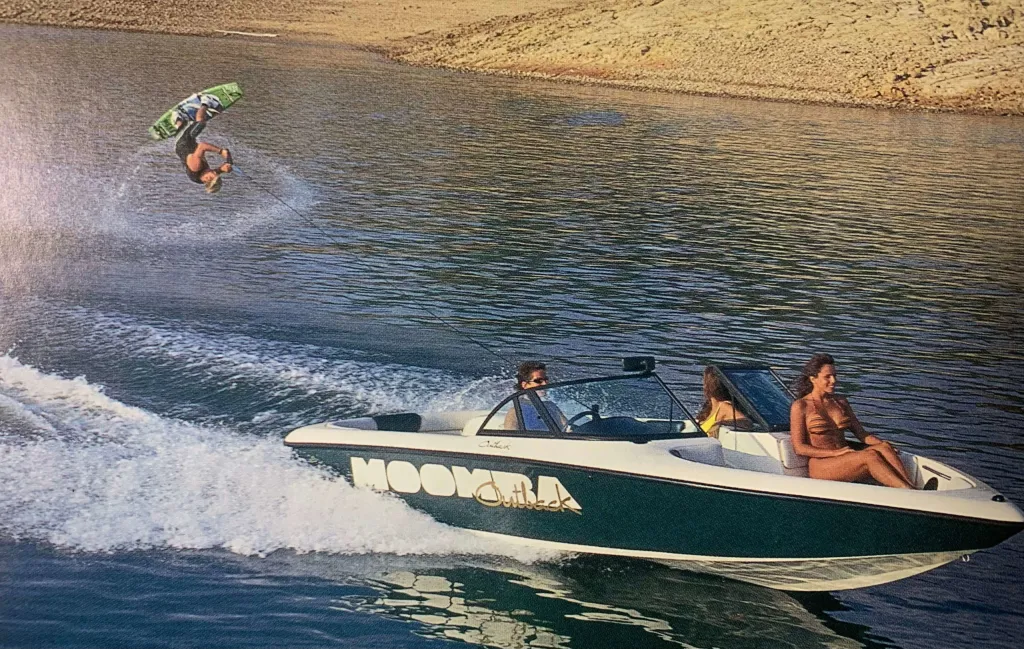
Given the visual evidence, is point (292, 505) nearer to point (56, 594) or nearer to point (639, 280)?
point (56, 594)

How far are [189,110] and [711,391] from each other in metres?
11.4

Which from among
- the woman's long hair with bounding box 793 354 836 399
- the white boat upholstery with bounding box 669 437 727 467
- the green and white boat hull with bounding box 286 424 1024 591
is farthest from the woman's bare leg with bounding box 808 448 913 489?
the white boat upholstery with bounding box 669 437 727 467

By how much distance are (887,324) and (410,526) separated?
11.9 m

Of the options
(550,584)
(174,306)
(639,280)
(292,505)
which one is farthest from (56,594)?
(639,280)

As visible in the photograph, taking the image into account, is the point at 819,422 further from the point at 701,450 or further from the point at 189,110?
the point at 189,110

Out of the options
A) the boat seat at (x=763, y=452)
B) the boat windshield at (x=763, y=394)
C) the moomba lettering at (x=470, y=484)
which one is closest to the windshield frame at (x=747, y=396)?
the boat windshield at (x=763, y=394)

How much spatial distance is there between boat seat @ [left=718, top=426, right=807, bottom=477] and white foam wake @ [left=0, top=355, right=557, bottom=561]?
2.17m

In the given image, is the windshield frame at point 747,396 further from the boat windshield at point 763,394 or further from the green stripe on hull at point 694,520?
the green stripe on hull at point 694,520

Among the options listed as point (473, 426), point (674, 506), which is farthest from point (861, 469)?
point (473, 426)

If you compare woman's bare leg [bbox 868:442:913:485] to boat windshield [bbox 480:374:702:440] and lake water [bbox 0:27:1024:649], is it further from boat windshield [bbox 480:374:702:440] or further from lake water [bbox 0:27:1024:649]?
boat windshield [bbox 480:374:702:440]

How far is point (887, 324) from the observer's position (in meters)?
22.5

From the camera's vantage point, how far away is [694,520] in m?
12.1

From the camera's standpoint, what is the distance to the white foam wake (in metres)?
12.9

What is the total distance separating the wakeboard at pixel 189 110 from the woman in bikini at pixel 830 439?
12067 mm
